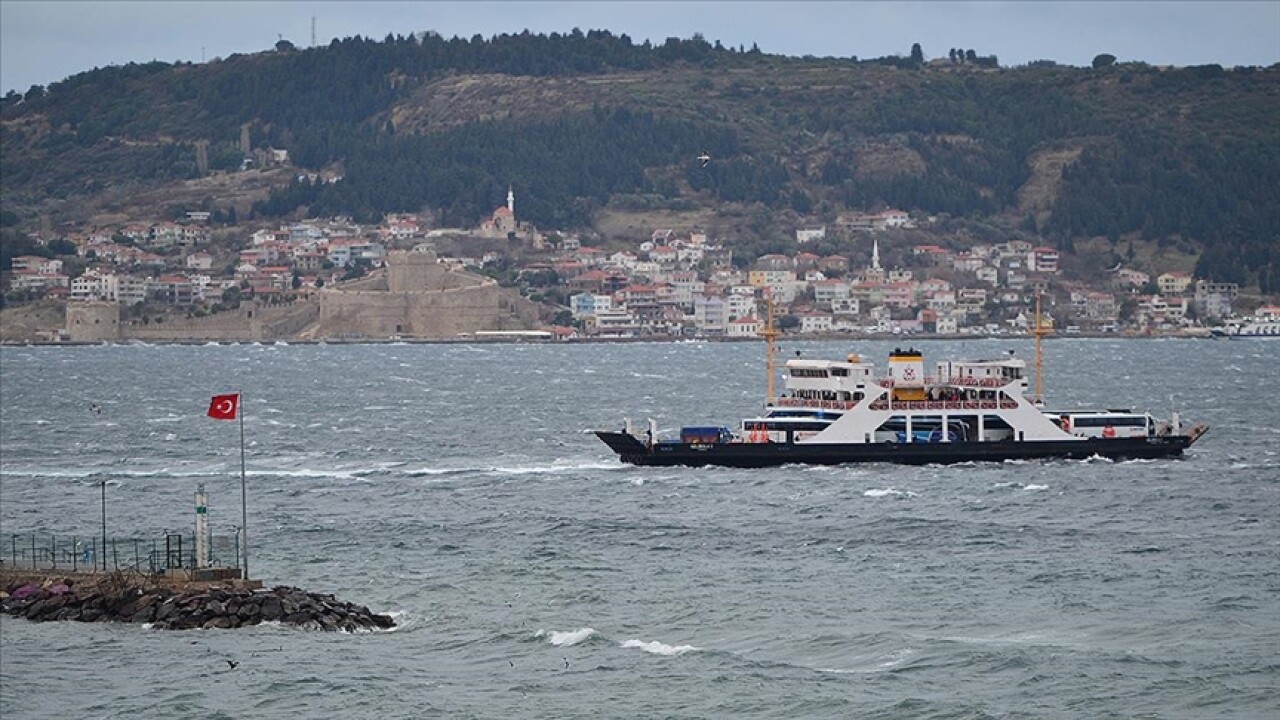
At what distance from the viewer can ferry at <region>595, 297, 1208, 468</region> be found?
71.1 m

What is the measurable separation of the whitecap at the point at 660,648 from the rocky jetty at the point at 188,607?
4.58 meters

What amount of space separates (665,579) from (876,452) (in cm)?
2255

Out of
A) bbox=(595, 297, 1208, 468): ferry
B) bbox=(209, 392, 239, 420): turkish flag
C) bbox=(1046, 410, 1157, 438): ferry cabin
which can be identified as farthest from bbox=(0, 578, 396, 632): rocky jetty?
bbox=(1046, 410, 1157, 438): ferry cabin

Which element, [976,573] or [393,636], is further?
[976,573]

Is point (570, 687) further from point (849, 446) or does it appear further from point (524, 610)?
point (849, 446)

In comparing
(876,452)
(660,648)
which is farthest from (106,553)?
(876,452)

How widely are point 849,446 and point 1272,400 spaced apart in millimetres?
45776

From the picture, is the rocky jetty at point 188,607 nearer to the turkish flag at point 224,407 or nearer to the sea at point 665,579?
the sea at point 665,579

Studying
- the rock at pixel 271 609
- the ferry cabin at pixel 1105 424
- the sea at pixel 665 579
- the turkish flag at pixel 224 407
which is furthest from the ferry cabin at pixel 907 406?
the rock at pixel 271 609

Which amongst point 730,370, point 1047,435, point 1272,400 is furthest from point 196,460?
point 730,370

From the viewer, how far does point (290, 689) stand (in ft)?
127

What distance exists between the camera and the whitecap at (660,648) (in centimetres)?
4156

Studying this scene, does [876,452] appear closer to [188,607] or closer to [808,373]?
[808,373]

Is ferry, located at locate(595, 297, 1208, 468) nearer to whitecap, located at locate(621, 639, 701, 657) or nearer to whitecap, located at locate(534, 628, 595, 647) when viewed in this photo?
whitecap, located at locate(534, 628, 595, 647)
